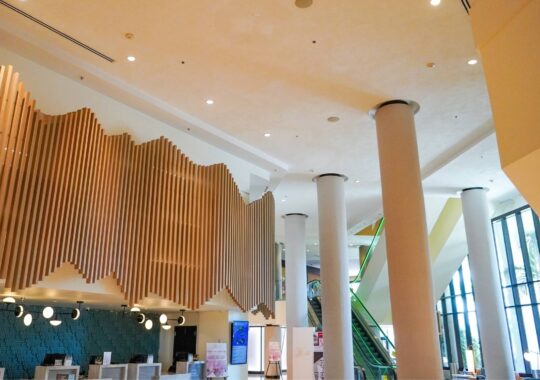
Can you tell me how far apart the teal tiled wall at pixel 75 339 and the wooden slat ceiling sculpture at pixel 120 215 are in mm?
3502

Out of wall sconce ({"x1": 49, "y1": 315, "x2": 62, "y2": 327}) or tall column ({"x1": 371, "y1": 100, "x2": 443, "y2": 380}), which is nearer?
tall column ({"x1": 371, "y1": 100, "x2": 443, "y2": 380})

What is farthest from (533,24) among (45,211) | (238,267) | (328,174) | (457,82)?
(328,174)

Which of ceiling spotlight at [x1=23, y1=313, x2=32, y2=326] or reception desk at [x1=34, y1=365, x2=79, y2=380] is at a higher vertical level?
ceiling spotlight at [x1=23, y1=313, x2=32, y2=326]

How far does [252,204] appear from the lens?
452 inches

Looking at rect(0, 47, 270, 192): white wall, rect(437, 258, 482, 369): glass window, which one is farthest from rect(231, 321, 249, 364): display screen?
rect(437, 258, 482, 369): glass window

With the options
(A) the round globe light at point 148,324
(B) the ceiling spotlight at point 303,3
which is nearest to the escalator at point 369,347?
(A) the round globe light at point 148,324

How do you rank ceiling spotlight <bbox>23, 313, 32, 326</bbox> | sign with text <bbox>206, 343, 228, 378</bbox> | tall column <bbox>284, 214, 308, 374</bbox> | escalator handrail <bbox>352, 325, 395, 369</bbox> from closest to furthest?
1. ceiling spotlight <bbox>23, 313, 32, 326</bbox>
2. sign with text <bbox>206, 343, 228, 378</bbox>
3. escalator handrail <bbox>352, 325, 395, 369</bbox>
4. tall column <bbox>284, 214, 308, 374</bbox>

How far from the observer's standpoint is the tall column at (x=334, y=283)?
36.3 feet

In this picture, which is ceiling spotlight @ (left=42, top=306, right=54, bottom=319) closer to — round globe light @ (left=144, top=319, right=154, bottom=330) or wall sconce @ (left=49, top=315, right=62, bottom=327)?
wall sconce @ (left=49, top=315, right=62, bottom=327)

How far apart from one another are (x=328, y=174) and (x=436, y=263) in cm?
778

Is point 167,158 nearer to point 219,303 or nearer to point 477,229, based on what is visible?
point 219,303

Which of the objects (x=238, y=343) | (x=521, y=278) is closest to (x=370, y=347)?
(x=238, y=343)

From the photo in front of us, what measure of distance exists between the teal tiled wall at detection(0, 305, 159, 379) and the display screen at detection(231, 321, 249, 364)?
8.49ft

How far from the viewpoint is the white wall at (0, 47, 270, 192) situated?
25.1 feet
